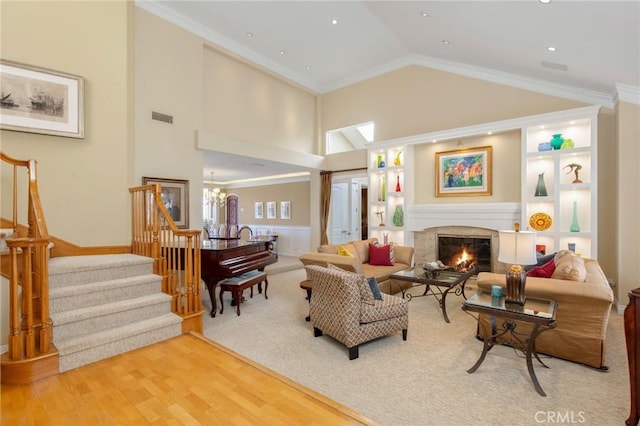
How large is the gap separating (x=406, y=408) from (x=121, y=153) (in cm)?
521

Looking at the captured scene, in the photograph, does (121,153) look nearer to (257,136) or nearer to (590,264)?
(257,136)

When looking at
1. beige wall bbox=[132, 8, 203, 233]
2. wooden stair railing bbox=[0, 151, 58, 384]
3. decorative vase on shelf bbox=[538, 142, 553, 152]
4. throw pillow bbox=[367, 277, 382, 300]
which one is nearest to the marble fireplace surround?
decorative vase on shelf bbox=[538, 142, 553, 152]

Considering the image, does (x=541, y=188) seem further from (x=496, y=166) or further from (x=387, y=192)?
(x=387, y=192)

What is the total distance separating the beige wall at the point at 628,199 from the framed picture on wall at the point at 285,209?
837 cm

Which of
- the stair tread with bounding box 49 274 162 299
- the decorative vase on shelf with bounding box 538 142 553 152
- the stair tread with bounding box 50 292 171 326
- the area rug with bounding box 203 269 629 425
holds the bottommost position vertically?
the area rug with bounding box 203 269 629 425

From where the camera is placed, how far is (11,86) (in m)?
3.97

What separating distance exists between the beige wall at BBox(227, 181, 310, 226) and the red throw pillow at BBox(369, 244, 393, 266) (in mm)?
4564

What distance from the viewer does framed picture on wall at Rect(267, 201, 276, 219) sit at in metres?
11.3

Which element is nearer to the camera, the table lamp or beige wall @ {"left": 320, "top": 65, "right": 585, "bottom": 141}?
the table lamp

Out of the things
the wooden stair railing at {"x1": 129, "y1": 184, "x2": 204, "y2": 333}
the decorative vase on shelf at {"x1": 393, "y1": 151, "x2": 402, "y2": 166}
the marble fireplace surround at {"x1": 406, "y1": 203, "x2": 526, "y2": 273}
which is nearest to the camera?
the wooden stair railing at {"x1": 129, "y1": 184, "x2": 204, "y2": 333}

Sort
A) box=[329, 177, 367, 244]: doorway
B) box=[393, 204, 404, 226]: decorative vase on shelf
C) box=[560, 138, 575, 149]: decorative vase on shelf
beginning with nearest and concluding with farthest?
box=[560, 138, 575, 149]: decorative vase on shelf, box=[393, 204, 404, 226]: decorative vase on shelf, box=[329, 177, 367, 244]: doorway

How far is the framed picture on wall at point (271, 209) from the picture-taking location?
11.3 meters

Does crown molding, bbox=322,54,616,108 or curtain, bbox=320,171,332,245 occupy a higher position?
crown molding, bbox=322,54,616,108

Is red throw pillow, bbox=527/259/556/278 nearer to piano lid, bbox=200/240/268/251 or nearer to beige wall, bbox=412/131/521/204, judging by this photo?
beige wall, bbox=412/131/521/204
